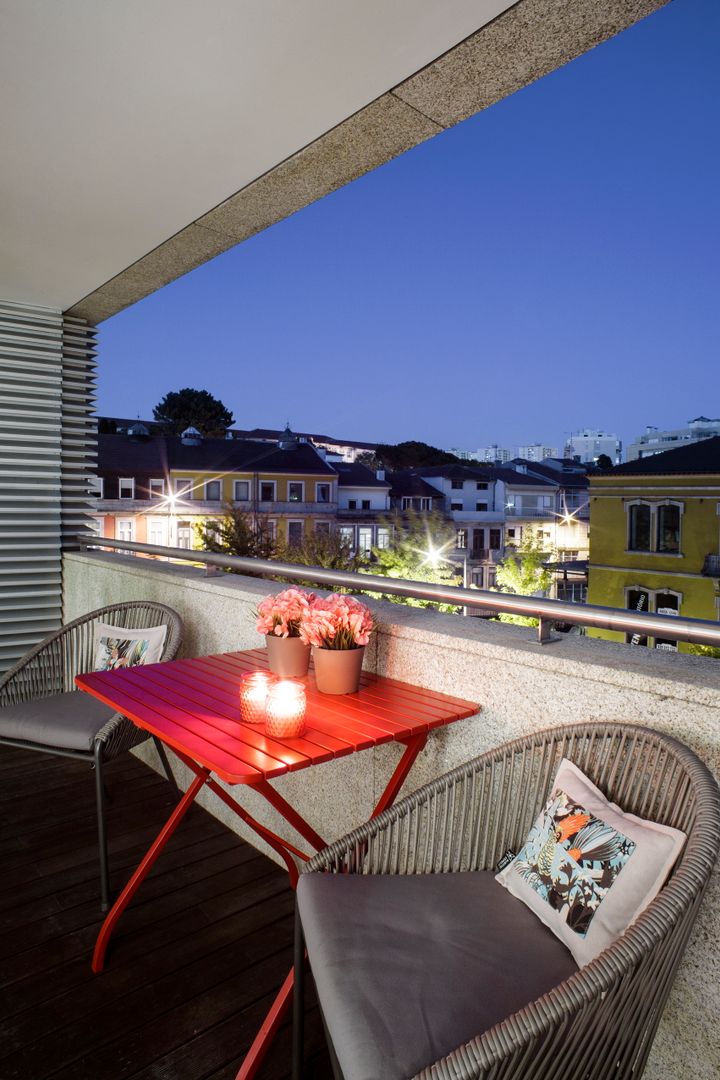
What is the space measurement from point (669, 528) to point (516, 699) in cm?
2483

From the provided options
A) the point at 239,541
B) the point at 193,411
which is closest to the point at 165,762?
the point at 239,541

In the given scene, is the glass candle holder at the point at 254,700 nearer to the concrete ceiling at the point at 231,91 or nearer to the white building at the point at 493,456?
the concrete ceiling at the point at 231,91

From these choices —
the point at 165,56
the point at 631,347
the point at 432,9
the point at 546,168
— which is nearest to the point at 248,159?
the point at 165,56

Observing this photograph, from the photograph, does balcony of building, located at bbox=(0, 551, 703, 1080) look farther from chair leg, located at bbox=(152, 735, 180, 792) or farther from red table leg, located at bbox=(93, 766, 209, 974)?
chair leg, located at bbox=(152, 735, 180, 792)

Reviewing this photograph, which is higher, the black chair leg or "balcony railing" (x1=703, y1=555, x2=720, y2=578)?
the black chair leg

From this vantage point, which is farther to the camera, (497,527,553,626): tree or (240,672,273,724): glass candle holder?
(497,527,553,626): tree

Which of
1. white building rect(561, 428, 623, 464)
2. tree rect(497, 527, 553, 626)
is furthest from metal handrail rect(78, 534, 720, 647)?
white building rect(561, 428, 623, 464)

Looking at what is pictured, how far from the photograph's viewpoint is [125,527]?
25062 mm

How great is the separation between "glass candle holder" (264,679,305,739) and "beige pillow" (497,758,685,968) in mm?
520

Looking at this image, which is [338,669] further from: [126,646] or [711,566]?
[711,566]

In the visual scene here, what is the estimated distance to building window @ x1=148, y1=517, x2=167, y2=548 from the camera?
83.8 ft

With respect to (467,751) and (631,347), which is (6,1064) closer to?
(467,751)

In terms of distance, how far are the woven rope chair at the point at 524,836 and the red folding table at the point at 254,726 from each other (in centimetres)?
15

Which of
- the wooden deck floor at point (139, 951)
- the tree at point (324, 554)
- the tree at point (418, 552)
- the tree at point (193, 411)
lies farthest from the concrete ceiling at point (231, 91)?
the tree at point (193, 411)
